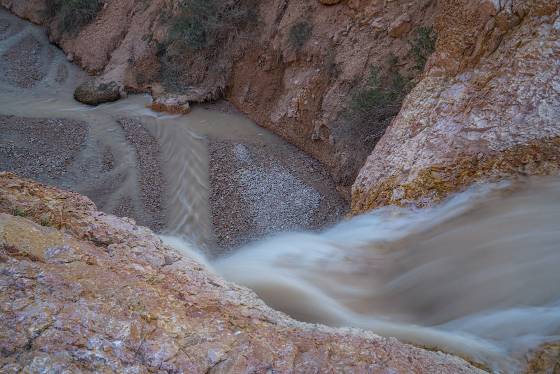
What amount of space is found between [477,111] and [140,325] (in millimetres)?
4104

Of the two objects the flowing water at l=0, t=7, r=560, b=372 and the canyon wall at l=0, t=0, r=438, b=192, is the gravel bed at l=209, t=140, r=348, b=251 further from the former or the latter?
the flowing water at l=0, t=7, r=560, b=372

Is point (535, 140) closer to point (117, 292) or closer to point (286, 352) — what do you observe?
point (286, 352)

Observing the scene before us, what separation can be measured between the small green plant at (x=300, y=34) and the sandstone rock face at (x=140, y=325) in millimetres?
7655

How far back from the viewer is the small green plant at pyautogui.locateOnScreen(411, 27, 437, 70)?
7.02 metres

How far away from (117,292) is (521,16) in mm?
4994

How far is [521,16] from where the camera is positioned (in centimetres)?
468

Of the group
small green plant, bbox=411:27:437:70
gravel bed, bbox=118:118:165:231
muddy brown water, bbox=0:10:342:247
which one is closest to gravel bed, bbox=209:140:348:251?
muddy brown water, bbox=0:10:342:247

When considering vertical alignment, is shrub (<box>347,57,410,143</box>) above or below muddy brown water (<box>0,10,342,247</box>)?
above

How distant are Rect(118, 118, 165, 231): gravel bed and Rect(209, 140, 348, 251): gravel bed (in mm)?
1000

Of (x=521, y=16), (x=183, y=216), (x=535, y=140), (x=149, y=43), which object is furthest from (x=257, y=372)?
(x=149, y=43)

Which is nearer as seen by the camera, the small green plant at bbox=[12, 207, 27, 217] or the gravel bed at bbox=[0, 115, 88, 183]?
the small green plant at bbox=[12, 207, 27, 217]

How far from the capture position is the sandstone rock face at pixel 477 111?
4.16 metres

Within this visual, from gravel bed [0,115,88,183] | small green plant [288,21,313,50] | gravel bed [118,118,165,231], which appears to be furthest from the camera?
small green plant [288,21,313,50]

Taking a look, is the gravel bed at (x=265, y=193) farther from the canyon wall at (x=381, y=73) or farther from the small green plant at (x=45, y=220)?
the small green plant at (x=45, y=220)
